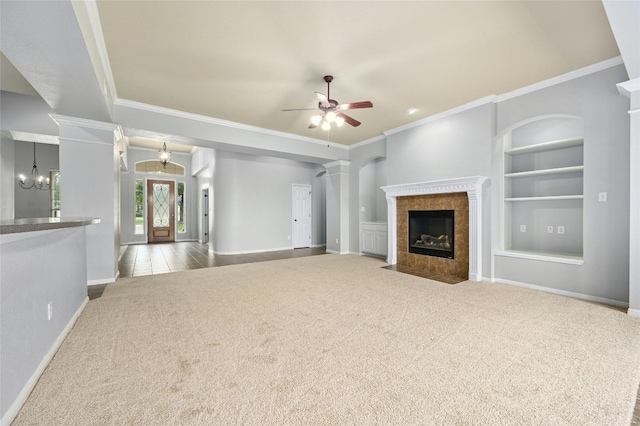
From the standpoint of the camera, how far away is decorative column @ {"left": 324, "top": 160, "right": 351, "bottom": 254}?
291 inches

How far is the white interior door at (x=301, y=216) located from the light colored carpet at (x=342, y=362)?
16.3 feet

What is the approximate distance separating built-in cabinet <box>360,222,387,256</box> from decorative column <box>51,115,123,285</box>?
17.0 ft

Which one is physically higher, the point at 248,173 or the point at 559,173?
the point at 248,173

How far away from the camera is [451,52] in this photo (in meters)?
3.17

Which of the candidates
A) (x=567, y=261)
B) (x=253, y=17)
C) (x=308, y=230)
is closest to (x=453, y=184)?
(x=567, y=261)

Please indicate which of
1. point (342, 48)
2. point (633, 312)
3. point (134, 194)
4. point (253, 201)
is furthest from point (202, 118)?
point (633, 312)

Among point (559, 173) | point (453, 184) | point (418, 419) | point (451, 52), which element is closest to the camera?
point (418, 419)

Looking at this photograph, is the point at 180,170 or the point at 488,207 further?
the point at 180,170

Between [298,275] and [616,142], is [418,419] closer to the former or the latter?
[298,275]

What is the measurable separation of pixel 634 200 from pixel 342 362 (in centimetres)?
348

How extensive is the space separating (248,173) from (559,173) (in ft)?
21.5

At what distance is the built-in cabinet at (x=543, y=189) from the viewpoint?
408cm

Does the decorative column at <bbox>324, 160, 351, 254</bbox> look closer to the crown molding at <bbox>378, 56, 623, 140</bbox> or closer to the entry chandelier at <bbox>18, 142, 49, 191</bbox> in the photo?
the crown molding at <bbox>378, 56, 623, 140</bbox>

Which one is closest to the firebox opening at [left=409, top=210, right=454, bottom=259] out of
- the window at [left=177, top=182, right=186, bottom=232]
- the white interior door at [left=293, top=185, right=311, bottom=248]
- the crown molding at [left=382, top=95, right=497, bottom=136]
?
the crown molding at [left=382, top=95, right=497, bottom=136]
